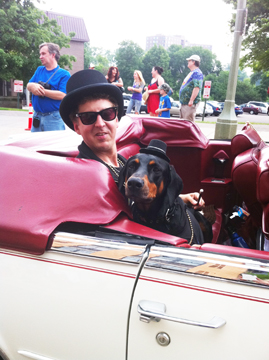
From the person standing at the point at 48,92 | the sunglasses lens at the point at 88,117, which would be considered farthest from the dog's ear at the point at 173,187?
the person standing at the point at 48,92

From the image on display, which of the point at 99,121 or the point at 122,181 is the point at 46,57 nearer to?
the point at 99,121

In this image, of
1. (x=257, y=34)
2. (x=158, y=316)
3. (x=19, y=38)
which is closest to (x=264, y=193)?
(x=158, y=316)

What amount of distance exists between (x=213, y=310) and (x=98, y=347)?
19.2 inches

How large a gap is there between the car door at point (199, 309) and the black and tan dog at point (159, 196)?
638 millimetres

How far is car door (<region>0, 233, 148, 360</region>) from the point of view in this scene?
1304 millimetres

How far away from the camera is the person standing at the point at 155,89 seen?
27.6ft

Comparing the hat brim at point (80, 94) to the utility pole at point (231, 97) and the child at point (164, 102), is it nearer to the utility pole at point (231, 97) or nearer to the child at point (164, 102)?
the child at point (164, 102)

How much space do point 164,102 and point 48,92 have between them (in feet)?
14.1

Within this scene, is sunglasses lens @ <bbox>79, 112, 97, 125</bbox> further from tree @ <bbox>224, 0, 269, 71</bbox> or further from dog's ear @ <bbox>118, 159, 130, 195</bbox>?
tree @ <bbox>224, 0, 269, 71</bbox>

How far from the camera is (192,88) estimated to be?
23.2 feet

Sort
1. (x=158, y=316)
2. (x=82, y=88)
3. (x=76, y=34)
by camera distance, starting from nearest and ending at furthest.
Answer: (x=158, y=316)
(x=82, y=88)
(x=76, y=34)

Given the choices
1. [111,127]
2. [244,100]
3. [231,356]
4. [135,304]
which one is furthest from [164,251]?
[244,100]

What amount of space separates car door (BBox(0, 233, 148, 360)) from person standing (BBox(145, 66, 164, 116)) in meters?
7.44

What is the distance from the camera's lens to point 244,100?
2205 inches
